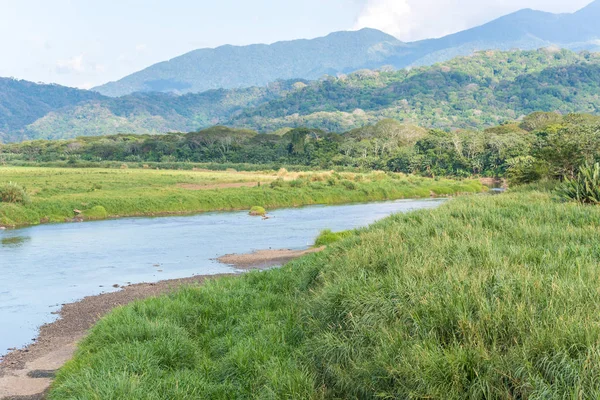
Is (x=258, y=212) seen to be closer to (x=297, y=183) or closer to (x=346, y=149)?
(x=297, y=183)

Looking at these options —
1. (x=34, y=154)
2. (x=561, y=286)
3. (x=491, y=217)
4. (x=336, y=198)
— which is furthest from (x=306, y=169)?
(x=561, y=286)

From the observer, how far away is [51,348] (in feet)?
39.0

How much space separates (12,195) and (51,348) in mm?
27923

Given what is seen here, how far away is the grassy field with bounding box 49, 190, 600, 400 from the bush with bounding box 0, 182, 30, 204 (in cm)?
2832

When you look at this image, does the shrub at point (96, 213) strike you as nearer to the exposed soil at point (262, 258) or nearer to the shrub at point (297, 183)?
the exposed soil at point (262, 258)

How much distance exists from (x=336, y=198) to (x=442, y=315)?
150 ft

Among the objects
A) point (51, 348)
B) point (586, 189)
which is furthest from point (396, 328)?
point (586, 189)

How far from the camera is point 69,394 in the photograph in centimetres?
816

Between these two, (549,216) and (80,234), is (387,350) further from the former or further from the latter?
(80,234)

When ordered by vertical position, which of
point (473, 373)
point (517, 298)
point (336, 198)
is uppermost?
point (517, 298)

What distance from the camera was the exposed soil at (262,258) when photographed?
2144 cm

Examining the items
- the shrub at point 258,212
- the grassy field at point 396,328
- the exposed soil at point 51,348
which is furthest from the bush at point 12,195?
the grassy field at point 396,328

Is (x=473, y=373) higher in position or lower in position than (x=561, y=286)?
lower

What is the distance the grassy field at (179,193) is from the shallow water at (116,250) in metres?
2.81
